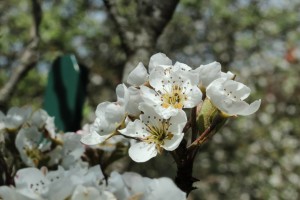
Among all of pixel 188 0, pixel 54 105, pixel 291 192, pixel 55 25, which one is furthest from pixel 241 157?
pixel 54 105

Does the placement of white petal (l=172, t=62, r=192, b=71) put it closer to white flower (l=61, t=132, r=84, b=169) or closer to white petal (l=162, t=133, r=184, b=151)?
white petal (l=162, t=133, r=184, b=151)

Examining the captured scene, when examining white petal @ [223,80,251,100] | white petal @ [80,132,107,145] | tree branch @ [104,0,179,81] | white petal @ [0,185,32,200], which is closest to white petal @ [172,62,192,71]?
white petal @ [223,80,251,100]

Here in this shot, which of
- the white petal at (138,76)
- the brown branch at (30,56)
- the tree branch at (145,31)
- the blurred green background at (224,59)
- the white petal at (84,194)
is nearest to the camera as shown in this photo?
the white petal at (84,194)

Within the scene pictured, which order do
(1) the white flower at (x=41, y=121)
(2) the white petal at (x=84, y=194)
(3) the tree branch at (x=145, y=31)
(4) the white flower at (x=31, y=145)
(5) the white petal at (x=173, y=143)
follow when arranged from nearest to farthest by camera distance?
(2) the white petal at (x=84, y=194)
(5) the white petal at (x=173, y=143)
(4) the white flower at (x=31, y=145)
(1) the white flower at (x=41, y=121)
(3) the tree branch at (x=145, y=31)

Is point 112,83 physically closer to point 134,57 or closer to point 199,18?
point 199,18

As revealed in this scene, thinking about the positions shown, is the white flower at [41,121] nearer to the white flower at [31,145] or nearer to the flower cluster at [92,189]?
the white flower at [31,145]

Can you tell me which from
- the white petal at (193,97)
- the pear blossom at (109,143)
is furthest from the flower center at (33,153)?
the white petal at (193,97)
